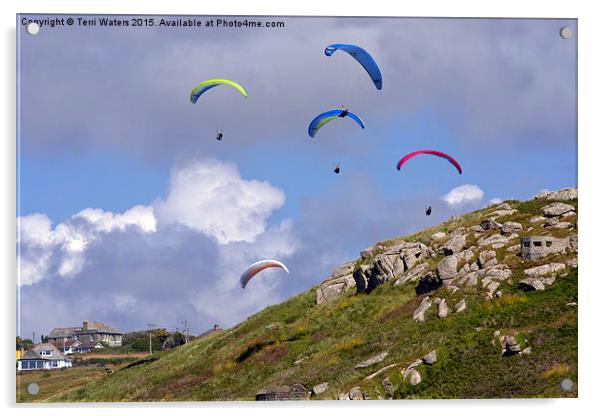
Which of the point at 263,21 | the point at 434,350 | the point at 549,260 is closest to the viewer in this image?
the point at 263,21

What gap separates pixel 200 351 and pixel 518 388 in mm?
17307

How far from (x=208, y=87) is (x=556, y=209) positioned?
19758mm

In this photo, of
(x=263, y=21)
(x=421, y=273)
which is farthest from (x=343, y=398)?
(x=421, y=273)

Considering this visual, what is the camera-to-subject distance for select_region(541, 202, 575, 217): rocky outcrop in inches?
1859

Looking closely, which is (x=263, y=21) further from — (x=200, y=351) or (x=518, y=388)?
(x=200, y=351)

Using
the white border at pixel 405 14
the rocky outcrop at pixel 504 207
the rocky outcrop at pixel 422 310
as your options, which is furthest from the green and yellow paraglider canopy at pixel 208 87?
the rocky outcrop at pixel 504 207

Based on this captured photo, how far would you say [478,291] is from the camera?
4347cm

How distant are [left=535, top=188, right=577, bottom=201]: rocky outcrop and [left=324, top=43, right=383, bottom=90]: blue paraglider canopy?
24.9ft

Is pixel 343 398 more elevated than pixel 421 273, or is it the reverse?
pixel 421 273

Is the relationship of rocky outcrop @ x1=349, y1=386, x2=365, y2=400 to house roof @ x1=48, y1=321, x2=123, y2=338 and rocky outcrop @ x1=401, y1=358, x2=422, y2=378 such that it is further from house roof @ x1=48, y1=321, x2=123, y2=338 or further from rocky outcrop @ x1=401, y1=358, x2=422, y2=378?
house roof @ x1=48, y1=321, x2=123, y2=338

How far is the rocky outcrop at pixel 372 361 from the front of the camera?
126ft

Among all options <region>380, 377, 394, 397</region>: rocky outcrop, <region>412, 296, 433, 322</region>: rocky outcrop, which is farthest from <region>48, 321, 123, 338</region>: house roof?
<region>412, 296, 433, 322</region>: rocky outcrop

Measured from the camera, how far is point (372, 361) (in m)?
38.9

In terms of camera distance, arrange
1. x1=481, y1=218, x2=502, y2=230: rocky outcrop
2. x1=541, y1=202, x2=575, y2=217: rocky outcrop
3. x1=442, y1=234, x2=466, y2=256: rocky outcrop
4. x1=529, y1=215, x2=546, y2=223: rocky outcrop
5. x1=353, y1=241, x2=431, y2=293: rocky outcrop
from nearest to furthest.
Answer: x1=541, y1=202, x2=575, y2=217: rocky outcrop < x1=529, y1=215, x2=546, y2=223: rocky outcrop < x1=442, y1=234, x2=466, y2=256: rocky outcrop < x1=481, y1=218, x2=502, y2=230: rocky outcrop < x1=353, y1=241, x2=431, y2=293: rocky outcrop
